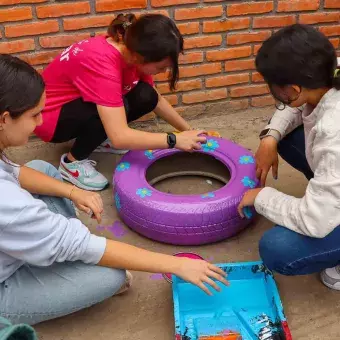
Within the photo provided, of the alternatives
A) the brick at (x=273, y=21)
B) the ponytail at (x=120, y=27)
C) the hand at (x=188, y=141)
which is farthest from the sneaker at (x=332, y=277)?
the brick at (x=273, y=21)

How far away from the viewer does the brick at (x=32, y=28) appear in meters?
2.48

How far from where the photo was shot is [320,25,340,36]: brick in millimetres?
2881

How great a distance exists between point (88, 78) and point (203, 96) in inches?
35.4

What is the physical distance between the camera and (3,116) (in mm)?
1414

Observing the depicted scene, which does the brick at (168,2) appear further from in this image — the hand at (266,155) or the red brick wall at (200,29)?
the hand at (266,155)

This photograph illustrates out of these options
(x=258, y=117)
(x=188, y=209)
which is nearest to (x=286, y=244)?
(x=188, y=209)

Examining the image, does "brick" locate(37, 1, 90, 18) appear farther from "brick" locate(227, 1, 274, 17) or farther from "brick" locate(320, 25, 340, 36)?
"brick" locate(320, 25, 340, 36)

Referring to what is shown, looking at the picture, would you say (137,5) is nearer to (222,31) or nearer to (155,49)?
(222,31)

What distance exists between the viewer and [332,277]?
182 cm

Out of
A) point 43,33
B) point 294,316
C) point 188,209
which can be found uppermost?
point 43,33

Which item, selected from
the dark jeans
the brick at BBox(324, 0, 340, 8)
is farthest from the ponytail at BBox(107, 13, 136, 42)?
the brick at BBox(324, 0, 340, 8)

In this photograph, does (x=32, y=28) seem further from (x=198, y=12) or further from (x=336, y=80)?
(x=336, y=80)

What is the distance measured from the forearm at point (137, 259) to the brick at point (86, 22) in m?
1.37

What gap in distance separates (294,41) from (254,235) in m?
0.89
